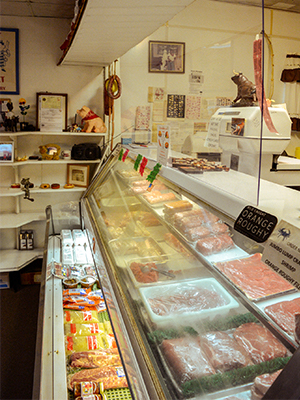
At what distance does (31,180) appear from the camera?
4281 mm

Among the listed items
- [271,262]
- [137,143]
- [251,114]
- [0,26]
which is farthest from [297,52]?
[271,262]

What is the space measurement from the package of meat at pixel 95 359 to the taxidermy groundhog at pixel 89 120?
283 cm

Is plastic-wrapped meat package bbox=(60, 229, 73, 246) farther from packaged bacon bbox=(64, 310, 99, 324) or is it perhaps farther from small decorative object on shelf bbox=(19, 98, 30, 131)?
small decorative object on shelf bbox=(19, 98, 30, 131)

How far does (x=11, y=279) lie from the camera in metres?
4.16

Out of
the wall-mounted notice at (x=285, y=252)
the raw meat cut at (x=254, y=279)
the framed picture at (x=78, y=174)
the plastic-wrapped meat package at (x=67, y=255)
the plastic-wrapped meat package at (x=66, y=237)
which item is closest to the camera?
the wall-mounted notice at (x=285, y=252)

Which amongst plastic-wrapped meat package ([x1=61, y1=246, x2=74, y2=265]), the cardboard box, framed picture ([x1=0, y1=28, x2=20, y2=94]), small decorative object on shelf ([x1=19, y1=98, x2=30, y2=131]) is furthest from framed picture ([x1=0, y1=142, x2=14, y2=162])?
plastic-wrapped meat package ([x1=61, y1=246, x2=74, y2=265])

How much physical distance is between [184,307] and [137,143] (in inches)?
71.2

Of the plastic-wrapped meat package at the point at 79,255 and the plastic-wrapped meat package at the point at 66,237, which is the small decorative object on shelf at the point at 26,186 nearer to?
the plastic-wrapped meat package at the point at 66,237

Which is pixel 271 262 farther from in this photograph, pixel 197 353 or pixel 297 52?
pixel 297 52

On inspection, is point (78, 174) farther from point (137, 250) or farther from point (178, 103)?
point (178, 103)

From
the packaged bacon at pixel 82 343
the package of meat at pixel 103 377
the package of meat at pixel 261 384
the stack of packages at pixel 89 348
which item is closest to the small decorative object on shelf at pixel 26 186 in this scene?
the stack of packages at pixel 89 348

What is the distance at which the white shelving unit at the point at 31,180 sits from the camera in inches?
157

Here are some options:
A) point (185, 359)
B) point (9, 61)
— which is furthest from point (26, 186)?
point (185, 359)

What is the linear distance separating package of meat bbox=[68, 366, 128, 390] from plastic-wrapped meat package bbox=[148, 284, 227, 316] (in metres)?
0.49
